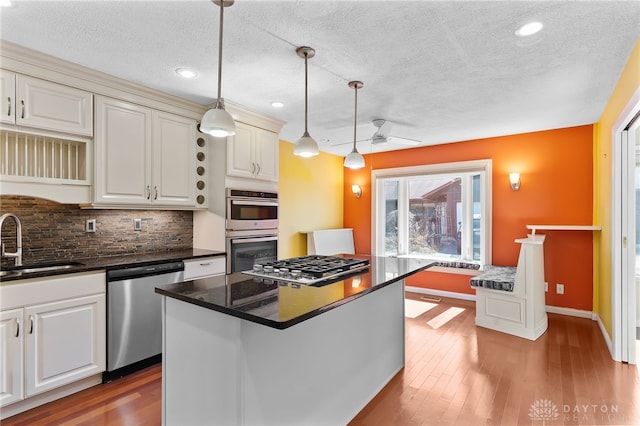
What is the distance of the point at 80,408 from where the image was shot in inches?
86.7

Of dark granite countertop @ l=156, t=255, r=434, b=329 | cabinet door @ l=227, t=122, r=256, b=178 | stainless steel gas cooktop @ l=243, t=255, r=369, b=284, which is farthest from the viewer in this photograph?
cabinet door @ l=227, t=122, r=256, b=178

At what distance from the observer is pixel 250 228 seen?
11.8ft

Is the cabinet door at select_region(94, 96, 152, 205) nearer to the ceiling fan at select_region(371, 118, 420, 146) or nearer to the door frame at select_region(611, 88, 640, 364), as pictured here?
the ceiling fan at select_region(371, 118, 420, 146)

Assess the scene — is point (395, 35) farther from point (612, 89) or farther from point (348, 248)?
point (348, 248)

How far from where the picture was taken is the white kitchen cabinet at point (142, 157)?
2697 millimetres

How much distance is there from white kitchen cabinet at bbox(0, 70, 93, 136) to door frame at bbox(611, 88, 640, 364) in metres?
4.27

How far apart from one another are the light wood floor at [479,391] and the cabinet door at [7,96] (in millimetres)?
1947

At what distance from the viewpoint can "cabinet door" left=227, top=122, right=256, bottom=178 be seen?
3385 millimetres

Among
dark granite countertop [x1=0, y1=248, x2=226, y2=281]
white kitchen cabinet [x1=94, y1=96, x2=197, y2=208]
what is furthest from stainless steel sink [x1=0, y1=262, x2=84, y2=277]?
white kitchen cabinet [x1=94, y1=96, x2=197, y2=208]

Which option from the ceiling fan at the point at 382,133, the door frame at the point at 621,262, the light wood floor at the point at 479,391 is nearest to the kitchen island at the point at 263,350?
the light wood floor at the point at 479,391

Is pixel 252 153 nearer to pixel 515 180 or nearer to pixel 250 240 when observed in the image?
pixel 250 240

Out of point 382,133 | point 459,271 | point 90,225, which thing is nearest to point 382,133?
point 382,133

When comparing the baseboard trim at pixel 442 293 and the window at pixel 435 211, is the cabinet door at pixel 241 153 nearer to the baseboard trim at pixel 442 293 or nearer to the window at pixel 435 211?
the window at pixel 435 211

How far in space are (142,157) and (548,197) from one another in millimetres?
4707
